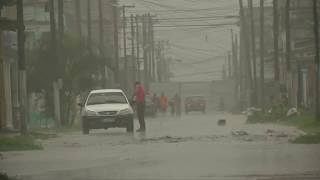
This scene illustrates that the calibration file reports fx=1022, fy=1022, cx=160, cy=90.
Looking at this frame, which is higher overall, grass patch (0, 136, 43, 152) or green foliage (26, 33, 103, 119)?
green foliage (26, 33, 103, 119)

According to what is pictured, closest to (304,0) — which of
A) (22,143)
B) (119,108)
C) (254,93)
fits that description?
(254,93)

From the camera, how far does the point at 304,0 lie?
80250 millimetres

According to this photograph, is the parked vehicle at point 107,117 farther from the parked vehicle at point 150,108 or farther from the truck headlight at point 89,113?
the parked vehicle at point 150,108

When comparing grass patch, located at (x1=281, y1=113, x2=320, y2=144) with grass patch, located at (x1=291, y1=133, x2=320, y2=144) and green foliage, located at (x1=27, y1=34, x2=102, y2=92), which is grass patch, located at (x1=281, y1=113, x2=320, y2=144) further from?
green foliage, located at (x1=27, y1=34, x2=102, y2=92)

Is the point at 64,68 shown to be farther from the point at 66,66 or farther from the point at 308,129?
the point at 308,129

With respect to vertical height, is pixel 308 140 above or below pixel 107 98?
below

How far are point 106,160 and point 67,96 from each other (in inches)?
1161

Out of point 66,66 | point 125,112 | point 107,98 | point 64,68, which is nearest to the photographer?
point 125,112

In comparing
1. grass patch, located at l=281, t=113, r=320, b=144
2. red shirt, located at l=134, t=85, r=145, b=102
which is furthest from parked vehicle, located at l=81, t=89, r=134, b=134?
grass patch, located at l=281, t=113, r=320, b=144

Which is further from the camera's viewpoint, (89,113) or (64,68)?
(64,68)

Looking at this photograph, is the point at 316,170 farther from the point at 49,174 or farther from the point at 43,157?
the point at 43,157

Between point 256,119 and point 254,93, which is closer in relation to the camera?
point 256,119

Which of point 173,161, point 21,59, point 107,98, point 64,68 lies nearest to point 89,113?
point 107,98

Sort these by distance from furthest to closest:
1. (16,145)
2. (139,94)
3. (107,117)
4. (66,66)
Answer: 1. (66,66)
2. (107,117)
3. (139,94)
4. (16,145)
